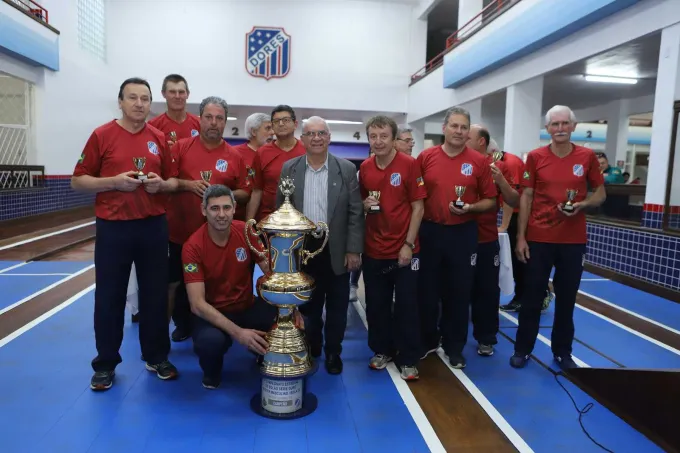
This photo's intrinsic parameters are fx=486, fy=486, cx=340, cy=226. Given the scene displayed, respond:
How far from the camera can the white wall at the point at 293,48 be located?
559 inches

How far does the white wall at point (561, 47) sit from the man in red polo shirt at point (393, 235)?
416 cm

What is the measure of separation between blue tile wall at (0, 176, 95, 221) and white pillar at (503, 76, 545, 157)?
30.2 ft

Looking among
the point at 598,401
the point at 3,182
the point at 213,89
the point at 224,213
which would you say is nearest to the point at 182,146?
the point at 224,213

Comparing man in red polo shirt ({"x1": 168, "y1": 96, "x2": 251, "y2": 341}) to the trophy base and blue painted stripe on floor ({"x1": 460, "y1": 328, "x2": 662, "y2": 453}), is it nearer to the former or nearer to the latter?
the trophy base

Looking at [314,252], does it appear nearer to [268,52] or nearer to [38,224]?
[38,224]

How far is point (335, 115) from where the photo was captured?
16.2 m

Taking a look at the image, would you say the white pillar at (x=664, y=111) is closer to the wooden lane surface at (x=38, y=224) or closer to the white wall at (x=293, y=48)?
the wooden lane surface at (x=38, y=224)

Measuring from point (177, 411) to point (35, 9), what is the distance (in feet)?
35.8

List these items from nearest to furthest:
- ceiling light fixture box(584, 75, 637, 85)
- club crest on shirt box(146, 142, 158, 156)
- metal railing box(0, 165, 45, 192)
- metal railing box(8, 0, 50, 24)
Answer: club crest on shirt box(146, 142, 158, 156) < metal railing box(0, 165, 45, 192) < metal railing box(8, 0, 50, 24) < ceiling light fixture box(584, 75, 637, 85)

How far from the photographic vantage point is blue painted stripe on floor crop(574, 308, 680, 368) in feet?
11.4

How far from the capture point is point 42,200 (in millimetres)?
10477

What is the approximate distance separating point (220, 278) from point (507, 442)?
181 cm

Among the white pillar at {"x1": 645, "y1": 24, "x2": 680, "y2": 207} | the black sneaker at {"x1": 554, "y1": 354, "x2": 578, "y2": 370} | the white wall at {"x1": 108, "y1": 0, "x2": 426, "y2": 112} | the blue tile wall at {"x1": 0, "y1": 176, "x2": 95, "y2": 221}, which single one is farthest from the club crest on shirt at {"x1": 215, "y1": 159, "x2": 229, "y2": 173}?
the white wall at {"x1": 108, "y1": 0, "x2": 426, "y2": 112}

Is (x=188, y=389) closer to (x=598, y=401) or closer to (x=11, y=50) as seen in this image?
(x=598, y=401)
